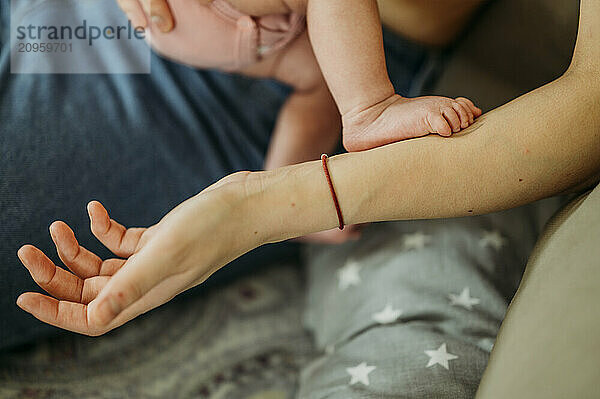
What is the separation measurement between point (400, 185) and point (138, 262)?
29cm

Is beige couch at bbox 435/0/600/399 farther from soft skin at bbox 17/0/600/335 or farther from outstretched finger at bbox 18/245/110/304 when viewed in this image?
outstretched finger at bbox 18/245/110/304

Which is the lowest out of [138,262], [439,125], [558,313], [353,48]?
[558,313]

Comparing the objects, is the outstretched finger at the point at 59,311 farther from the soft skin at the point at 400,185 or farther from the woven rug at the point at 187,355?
the woven rug at the point at 187,355

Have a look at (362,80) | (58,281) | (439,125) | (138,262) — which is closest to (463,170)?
(439,125)

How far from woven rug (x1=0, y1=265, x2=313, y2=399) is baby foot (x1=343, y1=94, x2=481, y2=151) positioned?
45 cm

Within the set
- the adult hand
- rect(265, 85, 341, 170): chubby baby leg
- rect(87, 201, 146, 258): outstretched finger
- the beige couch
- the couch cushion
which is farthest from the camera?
rect(265, 85, 341, 170): chubby baby leg

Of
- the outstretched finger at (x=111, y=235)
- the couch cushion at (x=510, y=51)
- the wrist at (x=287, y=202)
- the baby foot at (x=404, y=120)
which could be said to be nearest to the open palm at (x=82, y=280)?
the outstretched finger at (x=111, y=235)

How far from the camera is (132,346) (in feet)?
3.34

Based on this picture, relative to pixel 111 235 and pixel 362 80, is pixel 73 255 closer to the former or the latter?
pixel 111 235

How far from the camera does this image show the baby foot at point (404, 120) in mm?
675

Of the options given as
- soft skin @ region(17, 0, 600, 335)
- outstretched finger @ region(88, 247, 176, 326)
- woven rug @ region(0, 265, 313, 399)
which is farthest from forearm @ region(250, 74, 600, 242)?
woven rug @ region(0, 265, 313, 399)

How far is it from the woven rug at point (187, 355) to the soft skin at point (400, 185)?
13.9 inches

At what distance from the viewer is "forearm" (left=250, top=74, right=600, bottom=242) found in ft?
2.14

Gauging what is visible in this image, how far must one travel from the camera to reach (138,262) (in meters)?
0.58
